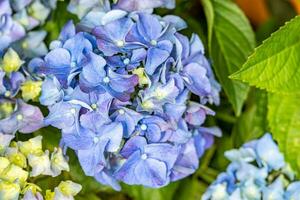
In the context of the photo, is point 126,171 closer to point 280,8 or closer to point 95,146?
point 95,146

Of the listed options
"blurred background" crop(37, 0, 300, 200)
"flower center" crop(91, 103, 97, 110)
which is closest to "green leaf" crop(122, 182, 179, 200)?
"blurred background" crop(37, 0, 300, 200)

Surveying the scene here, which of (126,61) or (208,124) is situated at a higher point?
(126,61)

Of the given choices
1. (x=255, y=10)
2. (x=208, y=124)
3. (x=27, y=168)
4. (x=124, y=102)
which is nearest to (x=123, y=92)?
(x=124, y=102)

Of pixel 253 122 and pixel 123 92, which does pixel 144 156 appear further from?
pixel 253 122

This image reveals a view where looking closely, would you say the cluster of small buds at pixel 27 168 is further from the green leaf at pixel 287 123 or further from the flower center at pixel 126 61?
the green leaf at pixel 287 123

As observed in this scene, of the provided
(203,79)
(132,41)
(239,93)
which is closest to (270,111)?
(239,93)

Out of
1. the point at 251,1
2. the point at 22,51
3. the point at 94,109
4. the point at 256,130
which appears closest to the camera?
the point at 94,109

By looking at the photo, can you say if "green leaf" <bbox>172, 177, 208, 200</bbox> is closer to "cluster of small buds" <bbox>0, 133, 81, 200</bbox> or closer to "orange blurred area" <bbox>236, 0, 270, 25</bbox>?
"cluster of small buds" <bbox>0, 133, 81, 200</bbox>
